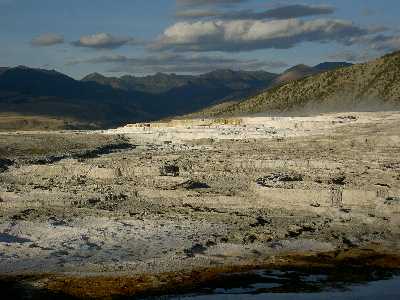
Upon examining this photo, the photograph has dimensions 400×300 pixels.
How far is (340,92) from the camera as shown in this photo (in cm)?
12125

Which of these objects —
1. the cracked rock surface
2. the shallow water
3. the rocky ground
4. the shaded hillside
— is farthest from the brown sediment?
the shaded hillside

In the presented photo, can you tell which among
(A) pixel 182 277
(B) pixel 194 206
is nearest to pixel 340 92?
(B) pixel 194 206

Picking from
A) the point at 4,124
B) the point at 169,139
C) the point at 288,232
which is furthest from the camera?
the point at 4,124

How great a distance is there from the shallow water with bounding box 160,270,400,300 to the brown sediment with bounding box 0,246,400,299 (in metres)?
0.33

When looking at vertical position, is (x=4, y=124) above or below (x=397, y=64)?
below

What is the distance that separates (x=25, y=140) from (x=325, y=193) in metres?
26.6

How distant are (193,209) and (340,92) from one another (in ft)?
341

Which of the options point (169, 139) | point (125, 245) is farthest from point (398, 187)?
point (169, 139)

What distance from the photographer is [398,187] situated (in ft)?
77.2

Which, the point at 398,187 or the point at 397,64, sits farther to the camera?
the point at 397,64

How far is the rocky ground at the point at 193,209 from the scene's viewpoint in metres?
15.7

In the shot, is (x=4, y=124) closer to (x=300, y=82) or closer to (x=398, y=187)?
(x=300, y=82)

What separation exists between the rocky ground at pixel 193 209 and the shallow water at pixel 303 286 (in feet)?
3.17

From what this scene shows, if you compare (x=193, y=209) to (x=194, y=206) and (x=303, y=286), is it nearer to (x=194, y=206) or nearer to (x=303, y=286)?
(x=194, y=206)
